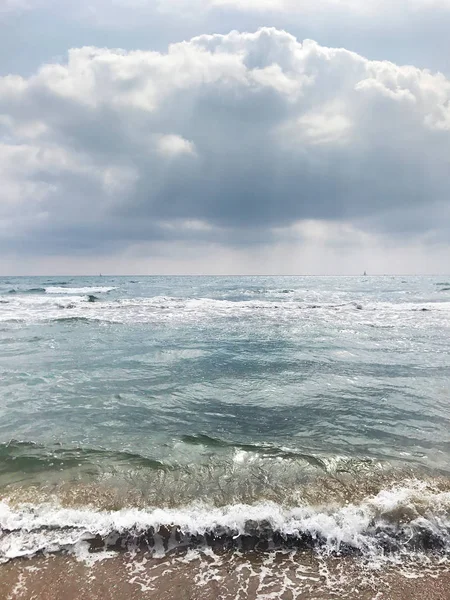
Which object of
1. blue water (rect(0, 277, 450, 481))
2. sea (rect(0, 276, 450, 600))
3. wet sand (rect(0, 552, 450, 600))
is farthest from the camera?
blue water (rect(0, 277, 450, 481))

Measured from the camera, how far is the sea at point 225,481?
349 centimetres

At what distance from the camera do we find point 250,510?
14.1 feet

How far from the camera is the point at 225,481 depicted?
4988 mm

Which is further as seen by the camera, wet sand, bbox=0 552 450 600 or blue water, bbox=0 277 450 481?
blue water, bbox=0 277 450 481

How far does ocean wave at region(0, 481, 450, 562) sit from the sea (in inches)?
0.6

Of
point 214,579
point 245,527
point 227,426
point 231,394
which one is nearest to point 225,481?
point 245,527

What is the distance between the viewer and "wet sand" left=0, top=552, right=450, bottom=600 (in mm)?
3232

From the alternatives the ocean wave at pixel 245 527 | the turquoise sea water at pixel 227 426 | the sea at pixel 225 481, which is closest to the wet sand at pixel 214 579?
the sea at pixel 225 481

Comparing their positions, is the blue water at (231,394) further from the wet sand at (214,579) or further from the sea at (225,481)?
the wet sand at (214,579)

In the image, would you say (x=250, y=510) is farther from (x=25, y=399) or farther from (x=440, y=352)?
(x=440, y=352)

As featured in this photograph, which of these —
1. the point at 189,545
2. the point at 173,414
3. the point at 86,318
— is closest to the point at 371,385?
the point at 173,414

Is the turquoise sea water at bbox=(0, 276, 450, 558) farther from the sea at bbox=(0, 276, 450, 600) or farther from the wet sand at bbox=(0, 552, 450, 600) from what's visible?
the wet sand at bbox=(0, 552, 450, 600)

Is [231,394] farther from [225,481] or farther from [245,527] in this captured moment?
[245,527]

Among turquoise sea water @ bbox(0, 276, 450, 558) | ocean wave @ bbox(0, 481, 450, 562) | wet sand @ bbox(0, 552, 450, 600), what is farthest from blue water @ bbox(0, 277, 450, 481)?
wet sand @ bbox(0, 552, 450, 600)
